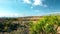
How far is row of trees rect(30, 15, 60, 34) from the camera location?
1212 centimetres

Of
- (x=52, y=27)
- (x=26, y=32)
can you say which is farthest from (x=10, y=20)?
(x=52, y=27)

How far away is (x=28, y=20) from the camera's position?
15.5 metres

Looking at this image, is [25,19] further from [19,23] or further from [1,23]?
[1,23]

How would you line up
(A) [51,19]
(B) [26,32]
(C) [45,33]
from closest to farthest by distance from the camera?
(A) [51,19]
(C) [45,33]
(B) [26,32]

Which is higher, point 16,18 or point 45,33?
point 16,18

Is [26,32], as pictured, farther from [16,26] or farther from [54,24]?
[54,24]

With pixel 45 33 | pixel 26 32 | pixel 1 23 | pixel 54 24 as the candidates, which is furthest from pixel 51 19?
pixel 1 23

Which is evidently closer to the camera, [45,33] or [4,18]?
[45,33]

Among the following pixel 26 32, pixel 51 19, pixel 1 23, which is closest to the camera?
pixel 51 19

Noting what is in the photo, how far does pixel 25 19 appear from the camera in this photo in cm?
1556

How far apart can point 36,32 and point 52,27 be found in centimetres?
125

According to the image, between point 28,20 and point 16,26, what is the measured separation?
113 cm

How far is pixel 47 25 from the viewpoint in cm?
1212

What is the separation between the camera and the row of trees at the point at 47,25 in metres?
12.1
